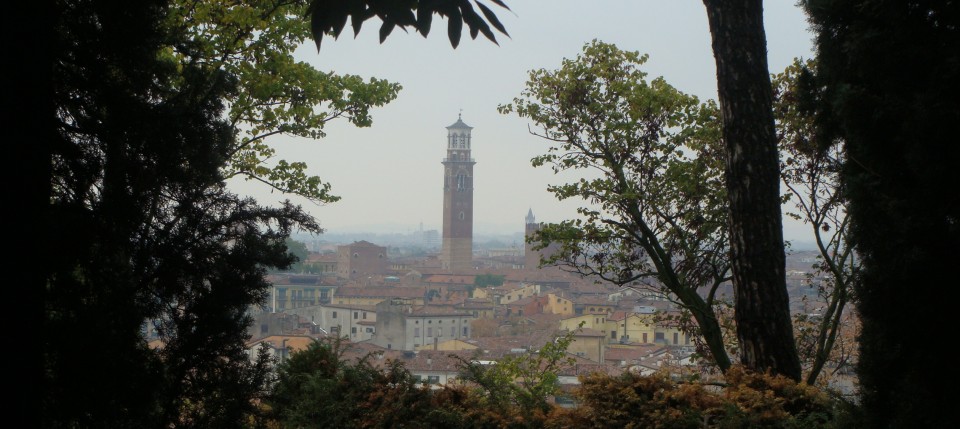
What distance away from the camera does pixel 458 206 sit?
4198 inches

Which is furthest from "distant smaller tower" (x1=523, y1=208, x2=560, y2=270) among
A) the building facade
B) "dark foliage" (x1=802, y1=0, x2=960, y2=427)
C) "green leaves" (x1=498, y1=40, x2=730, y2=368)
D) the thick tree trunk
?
the building facade

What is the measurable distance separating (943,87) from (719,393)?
5.76 ft

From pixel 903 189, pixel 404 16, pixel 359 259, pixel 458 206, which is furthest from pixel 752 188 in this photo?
pixel 458 206

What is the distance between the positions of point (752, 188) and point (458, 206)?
101762 millimetres

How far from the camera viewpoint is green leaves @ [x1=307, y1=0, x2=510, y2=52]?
2281 mm

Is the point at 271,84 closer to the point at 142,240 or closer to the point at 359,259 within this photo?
the point at 142,240

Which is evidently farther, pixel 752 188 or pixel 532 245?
pixel 532 245

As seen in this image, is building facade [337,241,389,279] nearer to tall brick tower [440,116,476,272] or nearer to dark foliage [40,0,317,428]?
dark foliage [40,0,317,428]

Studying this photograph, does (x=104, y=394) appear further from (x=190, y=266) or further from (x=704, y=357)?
(x=704, y=357)

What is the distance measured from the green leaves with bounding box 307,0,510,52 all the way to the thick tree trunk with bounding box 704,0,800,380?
308 cm

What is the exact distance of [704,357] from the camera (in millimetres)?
8664

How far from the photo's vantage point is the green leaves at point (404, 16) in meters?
2.28

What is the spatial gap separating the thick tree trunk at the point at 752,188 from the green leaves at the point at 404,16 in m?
3.08

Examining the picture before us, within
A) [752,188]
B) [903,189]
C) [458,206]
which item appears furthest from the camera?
[458,206]
